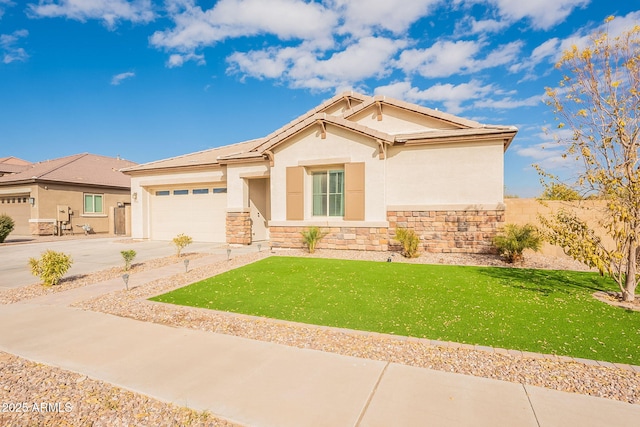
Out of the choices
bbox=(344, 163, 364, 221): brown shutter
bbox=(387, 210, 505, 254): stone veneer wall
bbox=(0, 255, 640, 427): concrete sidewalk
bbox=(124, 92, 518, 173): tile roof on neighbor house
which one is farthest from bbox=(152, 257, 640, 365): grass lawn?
bbox=(124, 92, 518, 173): tile roof on neighbor house

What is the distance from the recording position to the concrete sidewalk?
9.58ft

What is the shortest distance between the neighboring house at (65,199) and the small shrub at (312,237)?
16.6 meters

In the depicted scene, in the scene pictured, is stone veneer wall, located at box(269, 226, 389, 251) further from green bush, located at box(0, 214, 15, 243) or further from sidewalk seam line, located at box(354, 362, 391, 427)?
green bush, located at box(0, 214, 15, 243)

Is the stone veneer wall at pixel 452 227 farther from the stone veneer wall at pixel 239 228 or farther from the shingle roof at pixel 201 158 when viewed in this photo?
the shingle roof at pixel 201 158

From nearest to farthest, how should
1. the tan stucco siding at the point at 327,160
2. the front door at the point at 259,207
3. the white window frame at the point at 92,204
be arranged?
the tan stucco siding at the point at 327,160, the front door at the point at 259,207, the white window frame at the point at 92,204

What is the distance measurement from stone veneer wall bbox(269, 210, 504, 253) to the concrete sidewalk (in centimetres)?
796

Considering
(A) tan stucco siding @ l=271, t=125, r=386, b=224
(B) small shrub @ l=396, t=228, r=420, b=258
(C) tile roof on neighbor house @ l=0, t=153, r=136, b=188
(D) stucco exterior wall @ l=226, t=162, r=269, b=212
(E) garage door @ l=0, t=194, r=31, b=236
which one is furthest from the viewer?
(E) garage door @ l=0, t=194, r=31, b=236

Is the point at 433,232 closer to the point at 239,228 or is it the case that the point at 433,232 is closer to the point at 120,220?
the point at 239,228

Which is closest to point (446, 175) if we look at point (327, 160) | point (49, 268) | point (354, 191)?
point (354, 191)

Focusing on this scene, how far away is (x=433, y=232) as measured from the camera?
1201cm

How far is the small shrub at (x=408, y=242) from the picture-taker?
36.6 feet

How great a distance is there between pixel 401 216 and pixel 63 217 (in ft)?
76.5

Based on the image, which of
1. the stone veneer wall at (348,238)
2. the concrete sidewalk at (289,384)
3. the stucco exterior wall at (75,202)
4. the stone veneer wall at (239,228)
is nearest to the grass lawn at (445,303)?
the concrete sidewalk at (289,384)

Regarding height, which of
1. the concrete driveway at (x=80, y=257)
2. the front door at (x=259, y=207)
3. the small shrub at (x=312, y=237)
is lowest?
the concrete driveway at (x=80, y=257)
